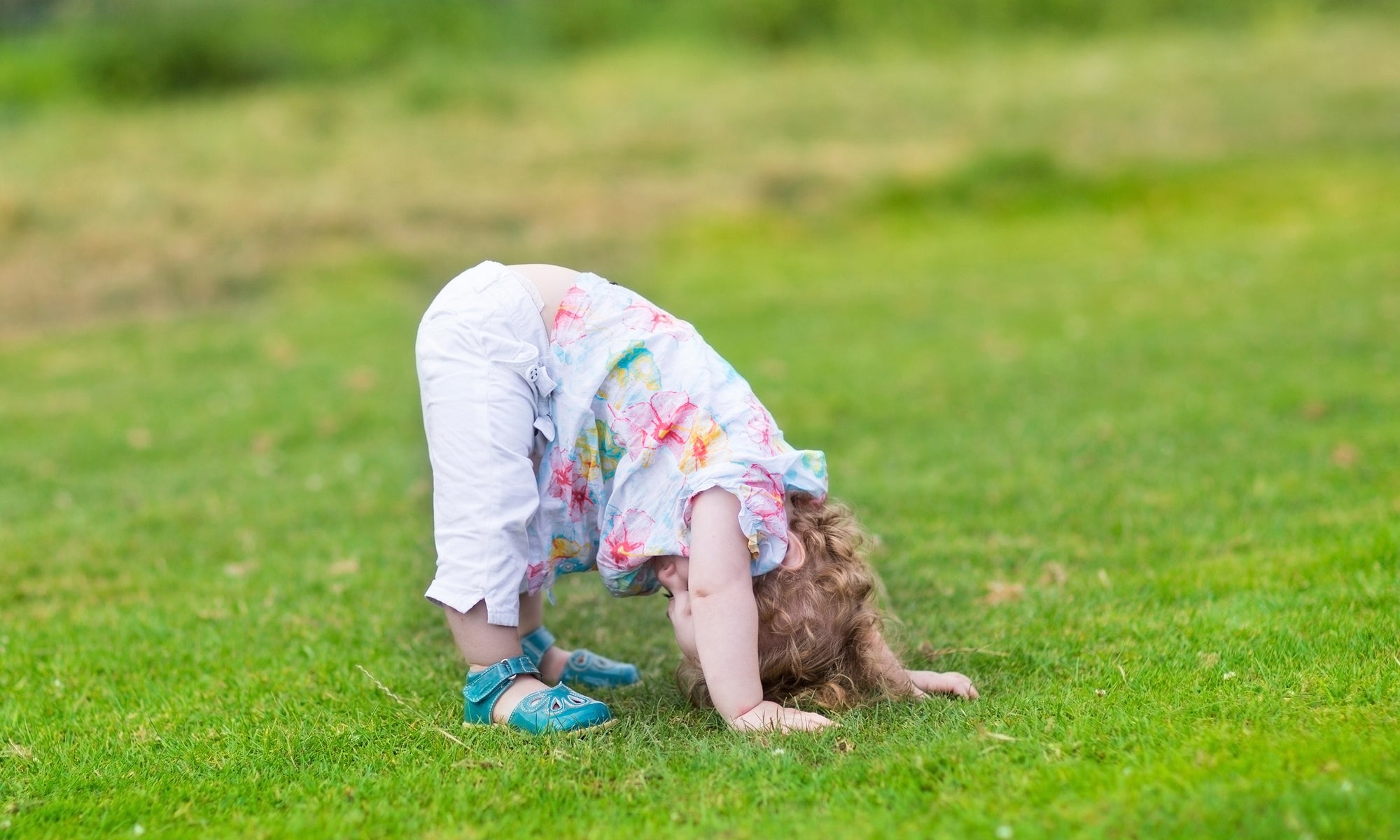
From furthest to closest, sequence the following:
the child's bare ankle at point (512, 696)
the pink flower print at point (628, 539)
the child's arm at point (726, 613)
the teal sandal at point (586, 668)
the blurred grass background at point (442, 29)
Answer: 1. the blurred grass background at point (442, 29)
2. the teal sandal at point (586, 668)
3. the child's bare ankle at point (512, 696)
4. the pink flower print at point (628, 539)
5. the child's arm at point (726, 613)

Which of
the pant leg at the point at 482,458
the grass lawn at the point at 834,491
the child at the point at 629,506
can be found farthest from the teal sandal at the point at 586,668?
the pant leg at the point at 482,458

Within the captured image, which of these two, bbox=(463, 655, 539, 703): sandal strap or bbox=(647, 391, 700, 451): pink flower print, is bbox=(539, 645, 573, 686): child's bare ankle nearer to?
bbox=(463, 655, 539, 703): sandal strap

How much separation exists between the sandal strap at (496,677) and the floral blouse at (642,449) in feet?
0.71

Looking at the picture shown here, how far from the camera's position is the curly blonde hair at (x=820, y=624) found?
3.37m

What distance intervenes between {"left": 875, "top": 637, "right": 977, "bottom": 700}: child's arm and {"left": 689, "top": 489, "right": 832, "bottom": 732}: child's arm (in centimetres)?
35

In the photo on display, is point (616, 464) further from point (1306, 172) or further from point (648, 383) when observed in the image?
point (1306, 172)

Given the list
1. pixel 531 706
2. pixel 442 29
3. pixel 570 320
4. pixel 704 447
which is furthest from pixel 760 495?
pixel 442 29

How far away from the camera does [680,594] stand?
3354 millimetres

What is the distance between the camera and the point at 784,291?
1256cm

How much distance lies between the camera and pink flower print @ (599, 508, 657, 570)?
3324mm

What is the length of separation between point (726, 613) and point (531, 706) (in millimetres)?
605

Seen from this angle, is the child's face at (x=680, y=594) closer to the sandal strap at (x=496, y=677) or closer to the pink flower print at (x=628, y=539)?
the pink flower print at (x=628, y=539)

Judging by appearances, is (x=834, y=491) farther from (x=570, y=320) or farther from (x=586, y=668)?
(x=570, y=320)

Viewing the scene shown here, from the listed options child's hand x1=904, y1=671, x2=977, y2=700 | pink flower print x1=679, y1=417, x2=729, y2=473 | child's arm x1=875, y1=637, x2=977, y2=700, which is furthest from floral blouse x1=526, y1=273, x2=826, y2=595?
child's hand x1=904, y1=671, x2=977, y2=700
